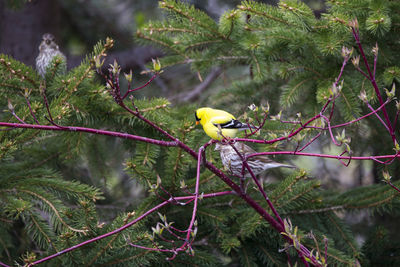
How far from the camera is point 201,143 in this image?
2791 mm

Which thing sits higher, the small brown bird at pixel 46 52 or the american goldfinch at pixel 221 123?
the american goldfinch at pixel 221 123

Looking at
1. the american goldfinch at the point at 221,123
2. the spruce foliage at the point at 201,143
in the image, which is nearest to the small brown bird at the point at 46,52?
the spruce foliage at the point at 201,143

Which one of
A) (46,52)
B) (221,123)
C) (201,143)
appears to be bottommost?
(201,143)

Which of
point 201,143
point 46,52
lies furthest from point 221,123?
point 46,52

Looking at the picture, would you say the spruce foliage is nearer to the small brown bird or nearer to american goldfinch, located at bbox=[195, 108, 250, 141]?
american goldfinch, located at bbox=[195, 108, 250, 141]

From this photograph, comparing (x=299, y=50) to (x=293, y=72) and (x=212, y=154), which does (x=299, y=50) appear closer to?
(x=293, y=72)

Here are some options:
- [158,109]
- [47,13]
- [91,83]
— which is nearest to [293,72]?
[158,109]

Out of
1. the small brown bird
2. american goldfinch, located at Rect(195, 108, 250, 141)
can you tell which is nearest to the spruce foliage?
american goldfinch, located at Rect(195, 108, 250, 141)

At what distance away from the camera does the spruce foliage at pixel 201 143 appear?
90.7 inches

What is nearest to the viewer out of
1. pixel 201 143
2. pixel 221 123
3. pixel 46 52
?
pixel 221 123

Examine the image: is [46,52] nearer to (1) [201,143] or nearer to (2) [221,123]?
(1) [201,143]

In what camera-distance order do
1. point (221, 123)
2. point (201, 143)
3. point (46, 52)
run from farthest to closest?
point (46, 52), point (201, 143), point (221, 123)

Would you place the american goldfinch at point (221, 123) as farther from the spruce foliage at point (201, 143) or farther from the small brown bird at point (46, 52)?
Answer: the small brown bird at point (46, 52)

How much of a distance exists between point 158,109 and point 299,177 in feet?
3.13
